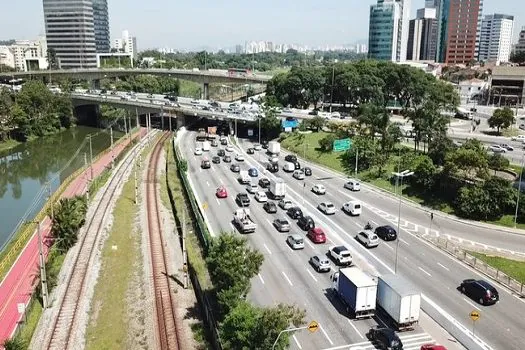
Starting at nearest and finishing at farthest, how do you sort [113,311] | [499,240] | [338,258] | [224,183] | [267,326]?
[267,326], [113,311], [338,258], [499,240], [224,183]

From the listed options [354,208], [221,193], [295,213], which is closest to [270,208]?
[295,213]

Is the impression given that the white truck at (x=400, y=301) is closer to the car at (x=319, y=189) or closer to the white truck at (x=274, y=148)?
the car at (x=319, y=189)

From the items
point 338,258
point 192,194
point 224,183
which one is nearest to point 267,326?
point 338,258

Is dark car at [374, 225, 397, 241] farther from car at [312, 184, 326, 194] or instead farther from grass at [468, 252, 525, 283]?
car at [312, 184, 326, 194]

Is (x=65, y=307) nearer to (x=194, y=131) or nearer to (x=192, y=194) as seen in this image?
(x=192, y=194)

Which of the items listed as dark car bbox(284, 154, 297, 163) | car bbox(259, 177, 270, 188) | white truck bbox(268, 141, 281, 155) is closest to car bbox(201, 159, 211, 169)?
dark car bbox(284, 154, 297, 163)

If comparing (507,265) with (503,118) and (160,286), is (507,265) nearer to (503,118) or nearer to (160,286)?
(160,286)
